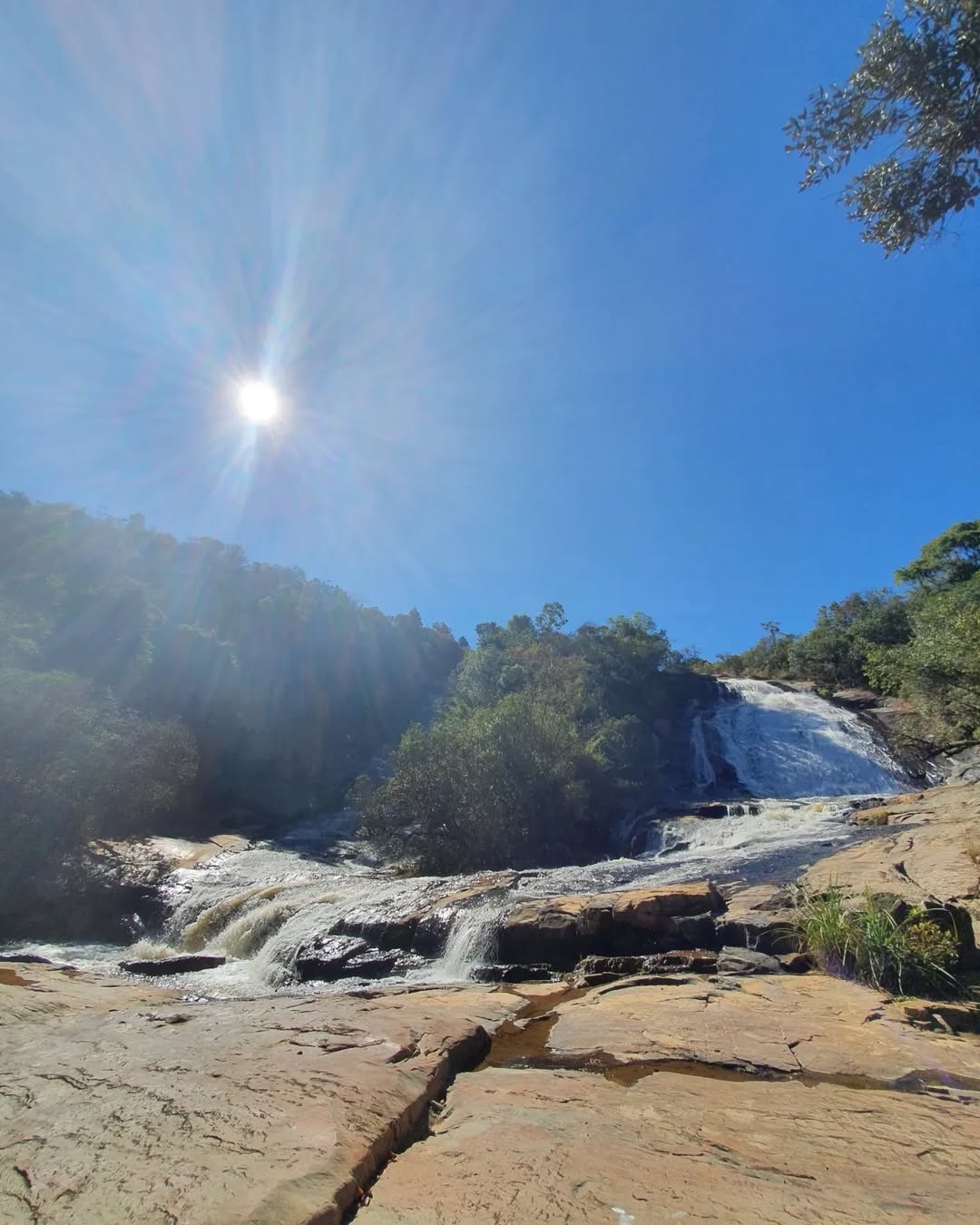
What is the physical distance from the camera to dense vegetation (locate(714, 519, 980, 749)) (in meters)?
18.2

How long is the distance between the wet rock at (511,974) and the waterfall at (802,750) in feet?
69.0

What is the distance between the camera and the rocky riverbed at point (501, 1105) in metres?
2.62

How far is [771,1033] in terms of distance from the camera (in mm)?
5379

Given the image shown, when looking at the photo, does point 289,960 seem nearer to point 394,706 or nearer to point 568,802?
point 568,802

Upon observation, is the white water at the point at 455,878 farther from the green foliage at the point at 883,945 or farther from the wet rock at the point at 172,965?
the green foliage at the point at 883,945

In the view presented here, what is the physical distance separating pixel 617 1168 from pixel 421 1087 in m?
1.68

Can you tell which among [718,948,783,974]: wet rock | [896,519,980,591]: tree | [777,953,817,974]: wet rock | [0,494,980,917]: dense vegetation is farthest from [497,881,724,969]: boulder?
[896,519,980,591]: tree

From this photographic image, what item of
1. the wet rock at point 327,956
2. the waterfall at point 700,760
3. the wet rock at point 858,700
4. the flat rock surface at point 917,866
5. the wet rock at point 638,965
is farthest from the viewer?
the wet rock at point 858,700

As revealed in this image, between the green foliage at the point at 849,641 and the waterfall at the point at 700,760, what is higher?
the green foliage at the point at 849,641

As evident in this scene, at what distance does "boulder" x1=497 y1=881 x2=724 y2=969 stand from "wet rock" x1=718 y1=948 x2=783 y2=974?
100 cm

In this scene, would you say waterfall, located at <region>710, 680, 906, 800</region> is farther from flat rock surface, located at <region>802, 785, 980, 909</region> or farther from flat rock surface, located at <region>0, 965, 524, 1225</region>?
flat rock surface, located at <region>0, 965, 524, 1225</region>

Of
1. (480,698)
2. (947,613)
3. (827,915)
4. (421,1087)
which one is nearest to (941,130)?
(827,915)

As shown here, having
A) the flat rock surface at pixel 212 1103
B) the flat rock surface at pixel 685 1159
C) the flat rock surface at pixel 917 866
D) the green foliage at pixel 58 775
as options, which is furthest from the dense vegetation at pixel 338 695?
the flat rock surface at pixel 685 1159

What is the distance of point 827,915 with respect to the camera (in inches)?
299
